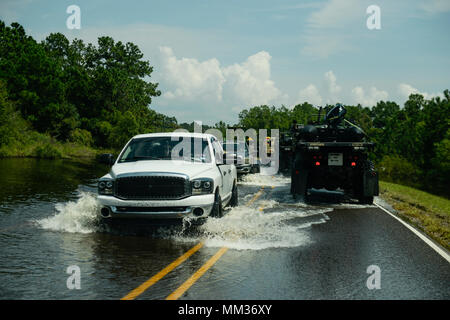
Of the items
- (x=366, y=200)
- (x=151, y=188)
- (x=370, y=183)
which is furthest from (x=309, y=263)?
(x=366, y=200)

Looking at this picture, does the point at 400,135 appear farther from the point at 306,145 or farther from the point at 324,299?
the point at 324,299

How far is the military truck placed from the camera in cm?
1455

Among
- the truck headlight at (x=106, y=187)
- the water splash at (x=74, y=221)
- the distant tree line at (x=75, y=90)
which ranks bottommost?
the water splash at (x=74, y=221)

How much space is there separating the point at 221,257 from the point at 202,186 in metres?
1.87

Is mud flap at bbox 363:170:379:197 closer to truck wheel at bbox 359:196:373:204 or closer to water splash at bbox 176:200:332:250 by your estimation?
truck wheel at bbox 359:196:373:204

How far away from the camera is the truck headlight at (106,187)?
28.9ft

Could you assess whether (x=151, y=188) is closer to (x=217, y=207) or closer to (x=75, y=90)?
(x=217, y=207)

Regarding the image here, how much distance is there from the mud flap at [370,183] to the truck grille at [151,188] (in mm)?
7563

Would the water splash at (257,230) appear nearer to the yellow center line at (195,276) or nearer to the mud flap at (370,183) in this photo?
the yellow center line at (195,276)

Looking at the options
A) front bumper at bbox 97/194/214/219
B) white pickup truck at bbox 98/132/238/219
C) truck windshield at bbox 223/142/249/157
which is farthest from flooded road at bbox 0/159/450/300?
truck windshield at bbox 223/142/249/157

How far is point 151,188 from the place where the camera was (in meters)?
8.63

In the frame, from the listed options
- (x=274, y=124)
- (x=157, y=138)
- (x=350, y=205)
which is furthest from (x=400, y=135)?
(x=157, y=138)

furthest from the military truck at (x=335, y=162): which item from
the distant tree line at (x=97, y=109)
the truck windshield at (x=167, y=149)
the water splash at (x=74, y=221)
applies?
the distant tree line at (x=97, y=109)

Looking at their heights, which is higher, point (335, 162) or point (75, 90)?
point (75, 90)
